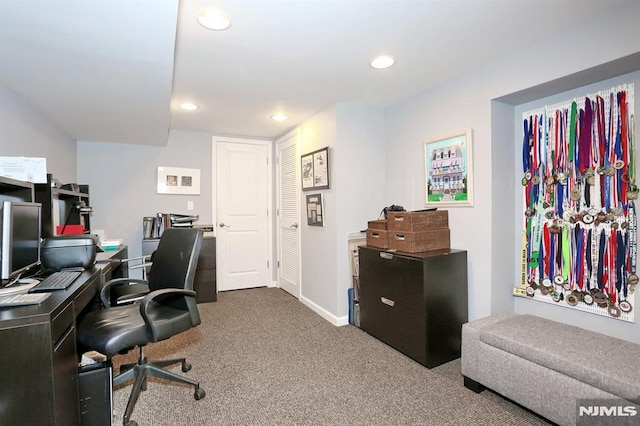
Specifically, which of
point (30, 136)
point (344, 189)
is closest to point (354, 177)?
point (344, 189)

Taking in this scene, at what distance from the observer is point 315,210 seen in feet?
11.5

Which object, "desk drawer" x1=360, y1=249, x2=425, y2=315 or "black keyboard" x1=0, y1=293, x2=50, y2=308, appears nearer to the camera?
"black keyboard" x1=0, y1=293, x2=50, y2=308

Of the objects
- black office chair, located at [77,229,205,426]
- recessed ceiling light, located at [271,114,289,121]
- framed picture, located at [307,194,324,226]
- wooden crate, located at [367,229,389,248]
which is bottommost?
black office chair, located at [77,229,205,426]

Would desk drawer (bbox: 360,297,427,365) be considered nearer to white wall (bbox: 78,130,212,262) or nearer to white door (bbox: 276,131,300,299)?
white door (bbox: 276,131,300,299)

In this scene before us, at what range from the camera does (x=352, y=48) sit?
2.09m

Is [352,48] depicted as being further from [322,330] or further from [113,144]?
[113,144]

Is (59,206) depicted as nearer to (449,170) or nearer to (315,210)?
(315,210)

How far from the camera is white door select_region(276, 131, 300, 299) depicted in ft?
13.3

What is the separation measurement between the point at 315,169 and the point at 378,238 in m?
1.10

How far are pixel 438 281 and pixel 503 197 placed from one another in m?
0.81

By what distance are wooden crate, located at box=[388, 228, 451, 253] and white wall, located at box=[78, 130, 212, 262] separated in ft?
9.00

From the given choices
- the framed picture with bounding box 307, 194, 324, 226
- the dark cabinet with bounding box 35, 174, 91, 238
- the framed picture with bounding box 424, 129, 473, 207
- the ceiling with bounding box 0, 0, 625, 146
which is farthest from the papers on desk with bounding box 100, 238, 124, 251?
the framed picture with bounding box 424, 129, 473, 207

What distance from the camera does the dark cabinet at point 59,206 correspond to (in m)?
2.27

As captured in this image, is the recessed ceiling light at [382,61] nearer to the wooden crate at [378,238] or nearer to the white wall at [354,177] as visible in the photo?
the white wall at [354,177]
